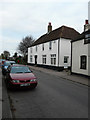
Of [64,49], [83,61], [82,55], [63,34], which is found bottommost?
[83,61]

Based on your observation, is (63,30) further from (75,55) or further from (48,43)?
(75,55)

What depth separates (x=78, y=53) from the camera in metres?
13.4

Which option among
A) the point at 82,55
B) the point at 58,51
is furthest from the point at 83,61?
the point at 58,51

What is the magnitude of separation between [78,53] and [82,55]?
0.80 m

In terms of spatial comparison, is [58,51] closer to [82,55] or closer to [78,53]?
[78,53]

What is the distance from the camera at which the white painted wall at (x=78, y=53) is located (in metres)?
12.4

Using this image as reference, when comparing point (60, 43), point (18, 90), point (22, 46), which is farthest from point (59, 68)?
point (22, 46)

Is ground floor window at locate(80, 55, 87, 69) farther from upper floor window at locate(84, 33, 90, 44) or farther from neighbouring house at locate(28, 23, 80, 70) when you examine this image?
neighbouring house at locate(28, 23, 80, 70)

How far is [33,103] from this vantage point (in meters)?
4.65

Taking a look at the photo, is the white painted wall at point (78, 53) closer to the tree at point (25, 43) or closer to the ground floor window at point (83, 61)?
the ground floor window at point (83, 61)

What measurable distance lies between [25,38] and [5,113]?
49197mm

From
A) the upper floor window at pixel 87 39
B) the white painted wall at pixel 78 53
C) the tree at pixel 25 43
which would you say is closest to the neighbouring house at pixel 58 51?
the white painted wall at pixel 78 53

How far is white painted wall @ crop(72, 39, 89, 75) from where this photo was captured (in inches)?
488

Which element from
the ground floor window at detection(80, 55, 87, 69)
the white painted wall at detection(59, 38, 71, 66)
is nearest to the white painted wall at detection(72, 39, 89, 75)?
the ground floor window at detection(80, 55, 87, 69)
